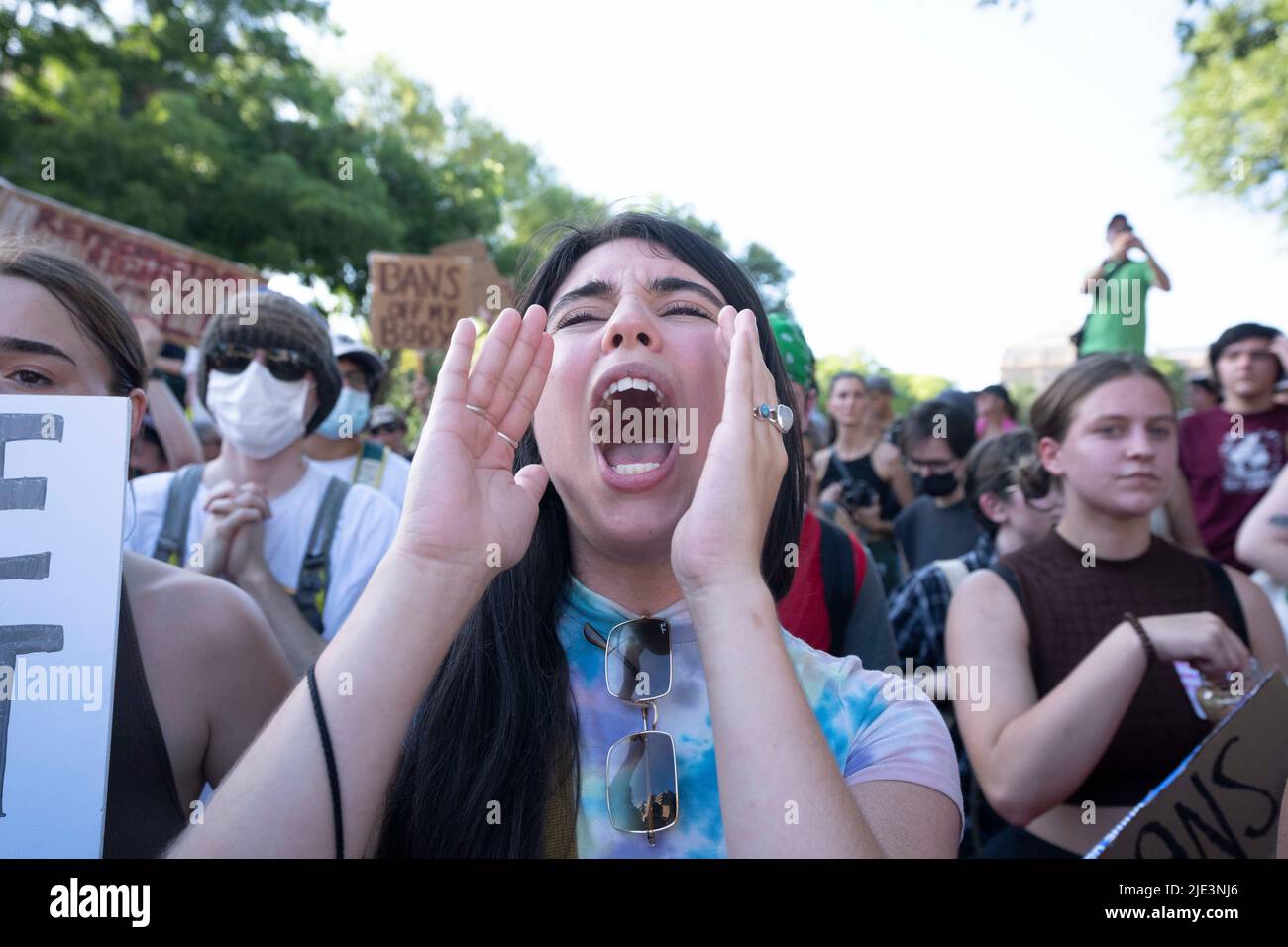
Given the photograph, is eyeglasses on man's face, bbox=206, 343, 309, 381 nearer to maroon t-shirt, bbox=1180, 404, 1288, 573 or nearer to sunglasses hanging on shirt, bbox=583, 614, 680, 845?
sunglasses hanging on shirt, bbox=583, 614, 680, 845

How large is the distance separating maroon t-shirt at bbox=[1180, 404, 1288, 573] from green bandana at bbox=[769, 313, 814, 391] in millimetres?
2413

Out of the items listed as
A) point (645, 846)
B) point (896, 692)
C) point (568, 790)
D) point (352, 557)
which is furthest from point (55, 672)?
point (352, 557)

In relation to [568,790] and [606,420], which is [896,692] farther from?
[606,420]

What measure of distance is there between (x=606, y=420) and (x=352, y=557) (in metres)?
1.54

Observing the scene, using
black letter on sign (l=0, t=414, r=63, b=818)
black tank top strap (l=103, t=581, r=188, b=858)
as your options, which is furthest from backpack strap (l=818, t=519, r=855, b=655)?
black letter on sign (l=0, t=414, r=63, b=818)

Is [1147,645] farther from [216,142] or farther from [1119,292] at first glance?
[216,142]

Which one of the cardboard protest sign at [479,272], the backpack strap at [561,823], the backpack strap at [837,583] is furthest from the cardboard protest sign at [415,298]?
the backpack strap at [561,823]

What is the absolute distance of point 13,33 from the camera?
49.2ft

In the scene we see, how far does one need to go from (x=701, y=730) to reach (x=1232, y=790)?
108 cm

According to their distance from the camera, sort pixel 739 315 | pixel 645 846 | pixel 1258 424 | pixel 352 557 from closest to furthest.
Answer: pixel 645 846
pixel 739 315
pixel 352 557
pixel 1258 424

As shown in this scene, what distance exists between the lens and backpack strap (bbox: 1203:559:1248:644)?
2.56 m

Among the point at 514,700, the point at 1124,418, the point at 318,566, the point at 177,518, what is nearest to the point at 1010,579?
the point at 1124,418

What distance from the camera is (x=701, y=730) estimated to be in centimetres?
154
